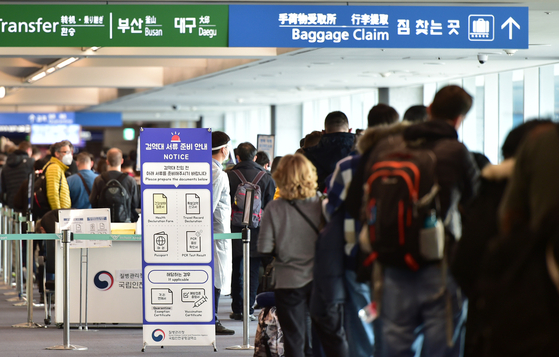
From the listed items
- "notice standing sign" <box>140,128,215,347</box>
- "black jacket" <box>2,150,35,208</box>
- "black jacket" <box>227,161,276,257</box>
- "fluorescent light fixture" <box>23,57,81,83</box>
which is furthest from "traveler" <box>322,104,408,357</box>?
"black jacket" <box>2,150,35,208</box>

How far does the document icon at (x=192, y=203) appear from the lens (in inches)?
234

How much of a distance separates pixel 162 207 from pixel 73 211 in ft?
4.98

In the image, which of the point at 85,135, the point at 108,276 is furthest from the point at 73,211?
the point at 85,135

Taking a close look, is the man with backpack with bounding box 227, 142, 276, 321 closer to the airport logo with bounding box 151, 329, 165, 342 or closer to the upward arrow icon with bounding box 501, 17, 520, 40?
the airport logo with bounding box 151, 329, 165, 342

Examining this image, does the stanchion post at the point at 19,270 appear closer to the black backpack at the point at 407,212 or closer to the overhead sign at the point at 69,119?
the black backpack at the point at 407,212

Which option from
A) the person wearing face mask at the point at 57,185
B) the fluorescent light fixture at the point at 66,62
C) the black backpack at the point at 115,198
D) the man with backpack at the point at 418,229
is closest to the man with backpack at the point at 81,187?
the person wearing face mask at the point at 57,185

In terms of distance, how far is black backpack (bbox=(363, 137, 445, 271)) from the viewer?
10.2ft

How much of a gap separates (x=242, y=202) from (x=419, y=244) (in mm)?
4564

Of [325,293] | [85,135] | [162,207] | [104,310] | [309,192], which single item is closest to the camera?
[325,293]

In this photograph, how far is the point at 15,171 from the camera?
1201 centimetres

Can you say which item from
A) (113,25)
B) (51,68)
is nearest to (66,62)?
(51,68)

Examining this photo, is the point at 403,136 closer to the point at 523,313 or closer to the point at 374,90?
the point at 523,313

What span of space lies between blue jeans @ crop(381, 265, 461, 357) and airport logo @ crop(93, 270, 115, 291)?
4.47 m

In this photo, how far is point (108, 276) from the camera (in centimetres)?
727
